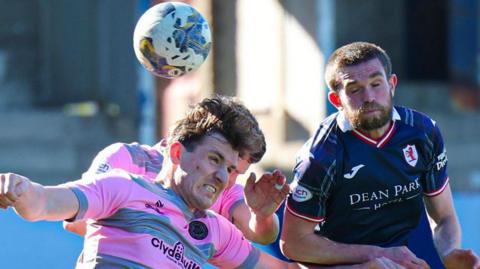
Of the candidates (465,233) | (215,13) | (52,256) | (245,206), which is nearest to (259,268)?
(245,206)

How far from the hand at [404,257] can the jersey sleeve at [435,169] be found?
368mm

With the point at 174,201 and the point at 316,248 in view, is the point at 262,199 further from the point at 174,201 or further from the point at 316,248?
the point at 316,248

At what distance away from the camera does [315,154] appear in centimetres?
552

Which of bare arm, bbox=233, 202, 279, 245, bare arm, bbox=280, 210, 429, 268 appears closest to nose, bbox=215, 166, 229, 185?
bare arm, bbox=233, 202, 279, 245

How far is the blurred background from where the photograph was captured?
12.7 metres

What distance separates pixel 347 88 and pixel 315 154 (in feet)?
0.98

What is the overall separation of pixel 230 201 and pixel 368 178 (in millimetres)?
576

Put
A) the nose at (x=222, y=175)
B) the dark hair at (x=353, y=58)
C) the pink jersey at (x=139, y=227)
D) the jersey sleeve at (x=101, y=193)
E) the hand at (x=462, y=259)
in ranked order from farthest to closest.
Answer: the dark hair at (x=353, y=58), the hand at (x=462, y=259), the nose at (x=222, y=175), the pink jersey at (x=139, y=227), the jersey sleeve at (x=101, y=193)

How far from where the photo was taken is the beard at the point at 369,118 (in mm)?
5469

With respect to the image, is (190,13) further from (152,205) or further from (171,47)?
(152,205)

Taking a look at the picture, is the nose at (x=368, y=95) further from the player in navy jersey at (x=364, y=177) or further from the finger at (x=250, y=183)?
the finger at (x=250, y=183)

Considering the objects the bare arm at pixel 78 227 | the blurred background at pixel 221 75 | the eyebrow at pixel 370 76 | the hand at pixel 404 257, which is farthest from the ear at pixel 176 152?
the blurred background at pixel 221 75

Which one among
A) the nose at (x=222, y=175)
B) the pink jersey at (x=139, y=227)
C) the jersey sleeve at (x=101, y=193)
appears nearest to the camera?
the jersey sleeve at (x=101, y=193)

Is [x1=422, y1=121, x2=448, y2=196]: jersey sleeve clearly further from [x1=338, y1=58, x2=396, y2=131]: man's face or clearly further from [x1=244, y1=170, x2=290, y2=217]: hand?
[x1=244, y1=170, x2=290, y2=217]: hand
